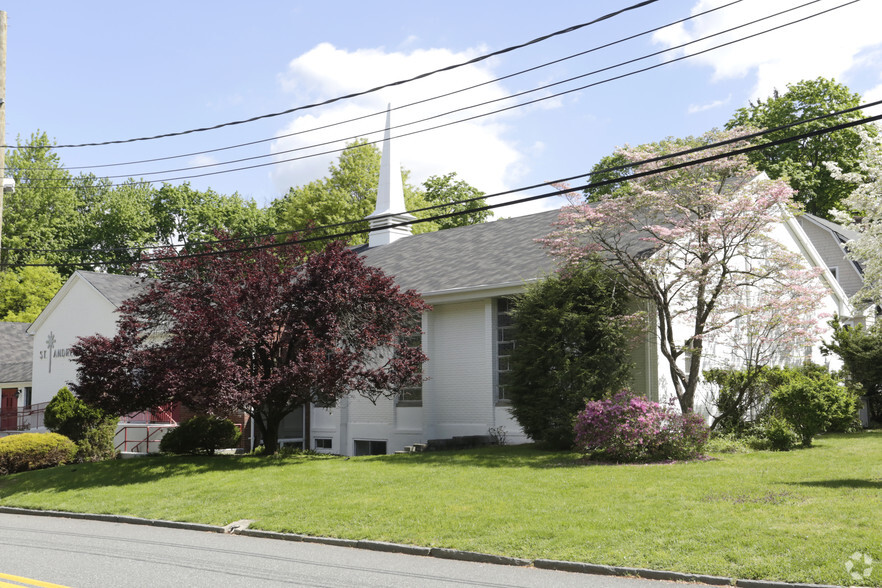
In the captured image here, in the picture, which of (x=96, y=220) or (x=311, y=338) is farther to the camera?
(x=96, y=220)

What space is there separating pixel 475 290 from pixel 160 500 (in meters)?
9.77

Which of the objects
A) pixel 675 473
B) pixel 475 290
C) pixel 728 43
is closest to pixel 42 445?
pixel 475 290

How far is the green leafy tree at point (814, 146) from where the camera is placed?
153 ft

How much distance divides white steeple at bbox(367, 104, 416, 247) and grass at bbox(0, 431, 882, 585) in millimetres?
15120

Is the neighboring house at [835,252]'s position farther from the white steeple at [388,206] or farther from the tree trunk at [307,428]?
the tree trunk at [307,428]

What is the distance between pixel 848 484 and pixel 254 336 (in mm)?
12294

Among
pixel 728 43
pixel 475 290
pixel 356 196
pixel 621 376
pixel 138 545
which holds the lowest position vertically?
pixel 138 545

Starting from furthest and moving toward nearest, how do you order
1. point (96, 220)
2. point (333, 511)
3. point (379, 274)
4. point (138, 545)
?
point (96, 220)
point (379, 274)
point (333, 511)
point (138, 545)

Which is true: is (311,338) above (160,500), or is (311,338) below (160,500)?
above

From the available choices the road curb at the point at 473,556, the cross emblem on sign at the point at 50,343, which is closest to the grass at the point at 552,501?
the road curb at the point at 473,556

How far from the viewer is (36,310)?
5519 centimetres

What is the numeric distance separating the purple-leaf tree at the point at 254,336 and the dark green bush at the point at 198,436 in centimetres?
303

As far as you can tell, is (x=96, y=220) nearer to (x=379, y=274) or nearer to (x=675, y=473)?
(x=379, y=274)

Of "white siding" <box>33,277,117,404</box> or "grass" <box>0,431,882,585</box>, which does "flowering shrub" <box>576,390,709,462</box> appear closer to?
"grass" <box>0,431,882,585</box>
